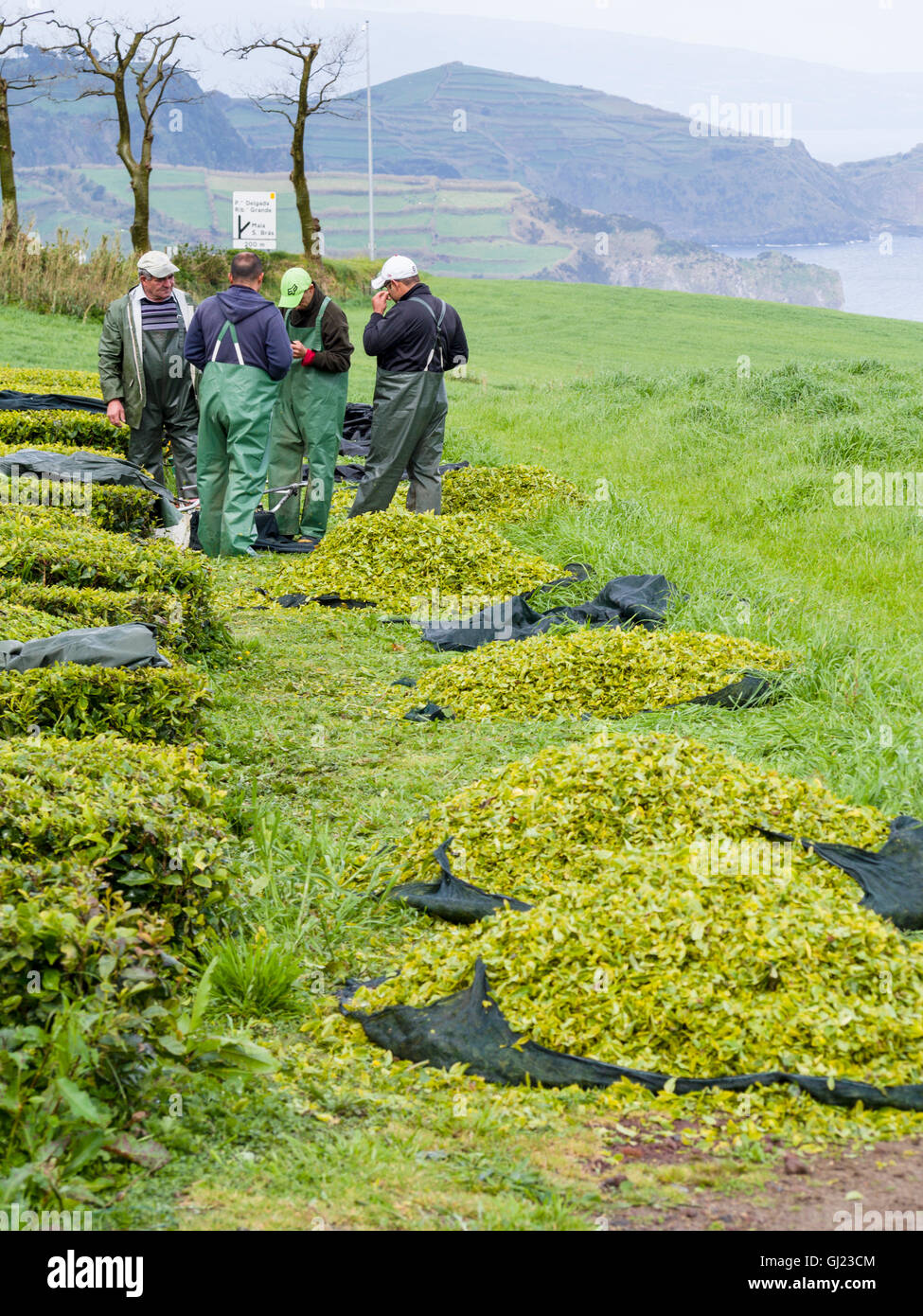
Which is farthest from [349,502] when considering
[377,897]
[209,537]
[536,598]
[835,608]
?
[377,897]

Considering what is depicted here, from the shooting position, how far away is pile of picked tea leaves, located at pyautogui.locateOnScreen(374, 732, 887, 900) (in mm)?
4051

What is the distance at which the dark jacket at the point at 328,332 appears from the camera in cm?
932

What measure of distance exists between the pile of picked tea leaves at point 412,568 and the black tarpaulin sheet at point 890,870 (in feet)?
13.6

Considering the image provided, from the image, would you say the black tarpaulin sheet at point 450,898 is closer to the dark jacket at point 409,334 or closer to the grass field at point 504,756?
the grass field at point 504,756

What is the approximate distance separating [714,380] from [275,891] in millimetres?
16031

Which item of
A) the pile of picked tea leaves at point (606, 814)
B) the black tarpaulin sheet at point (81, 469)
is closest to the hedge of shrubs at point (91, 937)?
the pile of picked tea leaves at point (606, 814)

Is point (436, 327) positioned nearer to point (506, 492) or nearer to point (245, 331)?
point (245, 331)

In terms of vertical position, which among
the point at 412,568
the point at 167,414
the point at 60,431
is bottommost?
the point at 412,568

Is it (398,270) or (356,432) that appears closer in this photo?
(398,270)

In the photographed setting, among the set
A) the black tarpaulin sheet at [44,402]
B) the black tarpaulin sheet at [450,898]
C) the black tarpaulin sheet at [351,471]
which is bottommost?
the black tarpaulin sheet at [450,898]

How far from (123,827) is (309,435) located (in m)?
6.61

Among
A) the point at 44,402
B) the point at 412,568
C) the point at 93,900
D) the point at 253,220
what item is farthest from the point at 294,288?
the point at 253,220

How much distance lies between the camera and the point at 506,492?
11062mm

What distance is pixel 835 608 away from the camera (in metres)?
7.59
